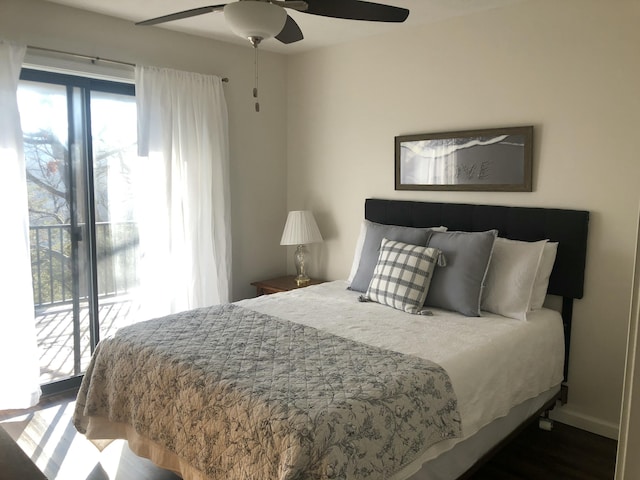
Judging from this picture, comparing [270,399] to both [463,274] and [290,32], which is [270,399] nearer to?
[463,274]

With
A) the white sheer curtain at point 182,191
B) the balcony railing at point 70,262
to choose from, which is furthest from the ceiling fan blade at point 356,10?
the balcony railing at point 70,262

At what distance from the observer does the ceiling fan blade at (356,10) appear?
2.08 metres

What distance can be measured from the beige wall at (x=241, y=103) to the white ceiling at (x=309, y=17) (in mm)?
102

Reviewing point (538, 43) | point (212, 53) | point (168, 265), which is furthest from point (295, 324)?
point (212, 53)

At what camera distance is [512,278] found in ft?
9.41

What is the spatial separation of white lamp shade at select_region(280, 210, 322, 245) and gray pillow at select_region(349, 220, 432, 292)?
0.72m

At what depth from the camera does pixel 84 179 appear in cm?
352

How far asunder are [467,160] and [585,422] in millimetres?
1718

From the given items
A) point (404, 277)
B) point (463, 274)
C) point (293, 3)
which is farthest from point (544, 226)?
point (293, 3)

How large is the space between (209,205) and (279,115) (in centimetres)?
112

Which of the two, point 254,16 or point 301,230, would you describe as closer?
point 254,16

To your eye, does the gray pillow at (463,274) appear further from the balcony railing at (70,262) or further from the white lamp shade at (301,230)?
the balcony railing at (70,262)

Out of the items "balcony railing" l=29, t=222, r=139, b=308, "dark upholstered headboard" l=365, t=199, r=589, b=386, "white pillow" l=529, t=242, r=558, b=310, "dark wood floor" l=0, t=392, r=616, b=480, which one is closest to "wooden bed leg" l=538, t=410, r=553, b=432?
"dark wood floor" l=0, t=392, r=616, b=480

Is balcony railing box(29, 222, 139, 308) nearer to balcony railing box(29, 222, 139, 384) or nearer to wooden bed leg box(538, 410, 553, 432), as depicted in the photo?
balcony railing box(29, 222, 139, 384)
